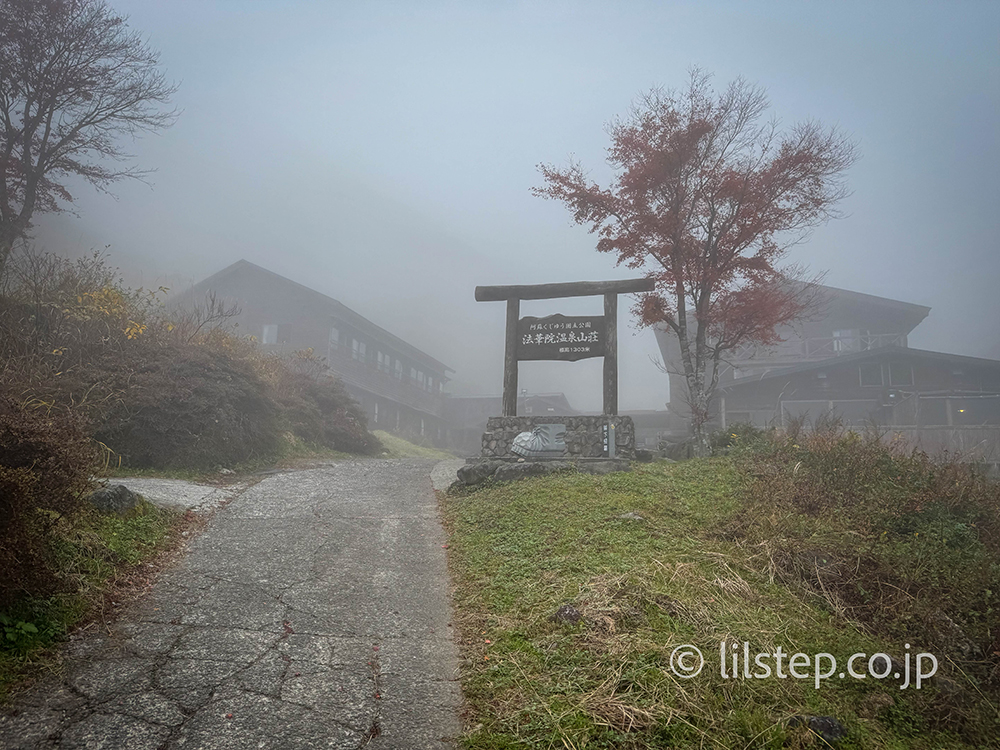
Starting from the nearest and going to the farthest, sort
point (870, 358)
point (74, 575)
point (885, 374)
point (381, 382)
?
point (74, 575), point (870, 358), point (885, 374), point (381, 382)

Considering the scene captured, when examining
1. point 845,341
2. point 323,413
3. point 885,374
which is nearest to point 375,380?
point 323,413

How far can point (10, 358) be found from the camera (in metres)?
8.57

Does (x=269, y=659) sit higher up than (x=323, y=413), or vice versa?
(x=323, y=413)

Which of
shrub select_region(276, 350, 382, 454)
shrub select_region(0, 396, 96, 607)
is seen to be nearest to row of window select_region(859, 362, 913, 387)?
shrub select_region(276, 350, 382, 454)

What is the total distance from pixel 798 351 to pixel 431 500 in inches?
1025

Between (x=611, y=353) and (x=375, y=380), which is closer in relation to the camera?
(x=611, y=353)

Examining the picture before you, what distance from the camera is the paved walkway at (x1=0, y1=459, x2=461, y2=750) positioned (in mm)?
3057

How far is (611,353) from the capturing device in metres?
12.5

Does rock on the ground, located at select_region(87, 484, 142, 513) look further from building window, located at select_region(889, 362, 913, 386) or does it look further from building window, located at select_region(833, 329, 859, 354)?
building window, located at select_region(833, 329, 859, 354)

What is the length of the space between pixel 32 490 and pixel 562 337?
9.94m

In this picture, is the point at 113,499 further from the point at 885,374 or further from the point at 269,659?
the point at 885,374

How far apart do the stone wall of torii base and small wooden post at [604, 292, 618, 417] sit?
44 centimetres

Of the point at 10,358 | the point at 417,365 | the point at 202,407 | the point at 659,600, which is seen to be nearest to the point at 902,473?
the point at 659,600

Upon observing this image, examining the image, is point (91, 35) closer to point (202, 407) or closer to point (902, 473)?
point (202, 407)
